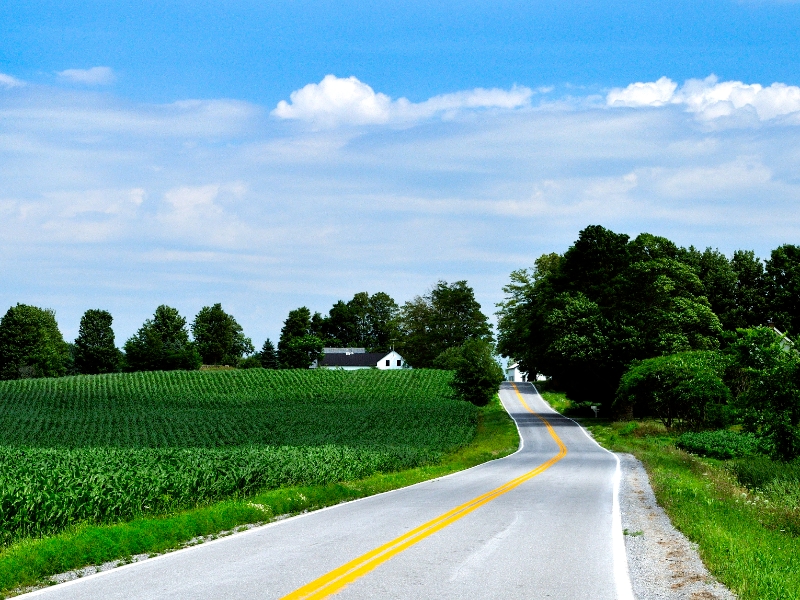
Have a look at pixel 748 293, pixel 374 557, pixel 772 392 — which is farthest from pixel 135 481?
pixel 748 293

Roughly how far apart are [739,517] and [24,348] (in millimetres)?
116900

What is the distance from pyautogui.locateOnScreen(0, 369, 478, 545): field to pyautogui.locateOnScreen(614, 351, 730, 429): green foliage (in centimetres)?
1253

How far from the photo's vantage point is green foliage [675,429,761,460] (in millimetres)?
39750

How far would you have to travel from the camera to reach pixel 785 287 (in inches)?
3415

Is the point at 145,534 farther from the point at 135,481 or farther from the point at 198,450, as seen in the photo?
the point at 198,450

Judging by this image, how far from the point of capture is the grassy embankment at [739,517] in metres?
9.75

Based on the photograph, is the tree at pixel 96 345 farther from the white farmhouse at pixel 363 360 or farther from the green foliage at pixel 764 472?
the green foliage at pixel 764 472

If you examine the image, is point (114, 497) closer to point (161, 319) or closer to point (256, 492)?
point (256, 492)

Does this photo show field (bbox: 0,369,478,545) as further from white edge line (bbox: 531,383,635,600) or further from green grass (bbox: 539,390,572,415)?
green grass (bbox: 539,390,572,415)

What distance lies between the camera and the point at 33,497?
13523mm

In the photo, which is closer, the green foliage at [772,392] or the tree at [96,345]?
the green foliage at [772,392]

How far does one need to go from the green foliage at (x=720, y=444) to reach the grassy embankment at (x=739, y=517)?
6.97ft

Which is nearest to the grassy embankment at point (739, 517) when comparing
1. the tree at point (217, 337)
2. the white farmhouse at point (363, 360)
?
the white farmhouse at point (363, 360)

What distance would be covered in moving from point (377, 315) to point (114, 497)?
156 meters
